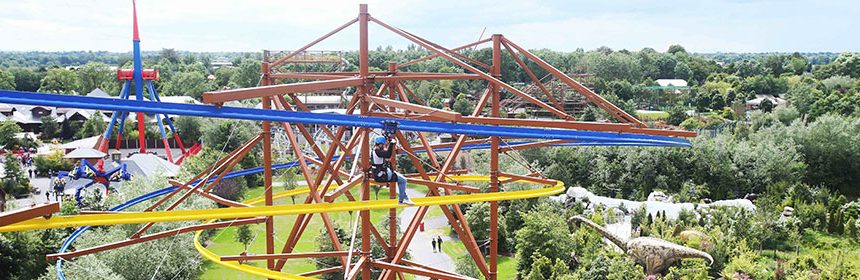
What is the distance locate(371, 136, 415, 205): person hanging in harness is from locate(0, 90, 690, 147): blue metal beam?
0.29 m

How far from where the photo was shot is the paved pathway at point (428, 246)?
2544 cm

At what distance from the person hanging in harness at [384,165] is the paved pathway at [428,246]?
13.5m

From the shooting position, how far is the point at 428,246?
91.1 ft

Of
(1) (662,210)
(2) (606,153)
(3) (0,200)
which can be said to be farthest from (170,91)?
(1) (662,210)

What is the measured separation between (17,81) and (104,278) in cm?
9685

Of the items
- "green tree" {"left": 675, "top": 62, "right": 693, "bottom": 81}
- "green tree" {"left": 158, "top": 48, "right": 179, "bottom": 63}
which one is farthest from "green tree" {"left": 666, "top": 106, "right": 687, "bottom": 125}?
"green tree" {"left": 158, "top": 48, "right": 179, "bottom": 63}

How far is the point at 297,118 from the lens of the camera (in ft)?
30.3

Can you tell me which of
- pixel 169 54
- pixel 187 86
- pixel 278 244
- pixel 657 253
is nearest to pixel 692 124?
pixel 657 253

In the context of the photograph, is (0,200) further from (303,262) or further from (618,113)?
(618,113)

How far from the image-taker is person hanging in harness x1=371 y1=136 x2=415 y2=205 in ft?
31.8

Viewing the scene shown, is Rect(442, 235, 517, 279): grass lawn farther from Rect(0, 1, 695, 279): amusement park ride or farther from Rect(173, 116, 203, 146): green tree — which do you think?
Rect(173, 116, 203, 146): green tree

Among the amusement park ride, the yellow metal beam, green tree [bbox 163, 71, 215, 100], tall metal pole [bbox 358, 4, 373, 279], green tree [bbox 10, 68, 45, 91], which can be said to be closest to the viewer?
the yellow metal beam

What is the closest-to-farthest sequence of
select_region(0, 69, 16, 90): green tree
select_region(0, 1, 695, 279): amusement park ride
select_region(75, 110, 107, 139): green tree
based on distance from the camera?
select_region(0, 1, 695, 279): amusement park ride, select_region(75, 110, 107, 139): green tree, select_region(0, 69, 16, 90): green tree

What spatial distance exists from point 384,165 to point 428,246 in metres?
18.3
